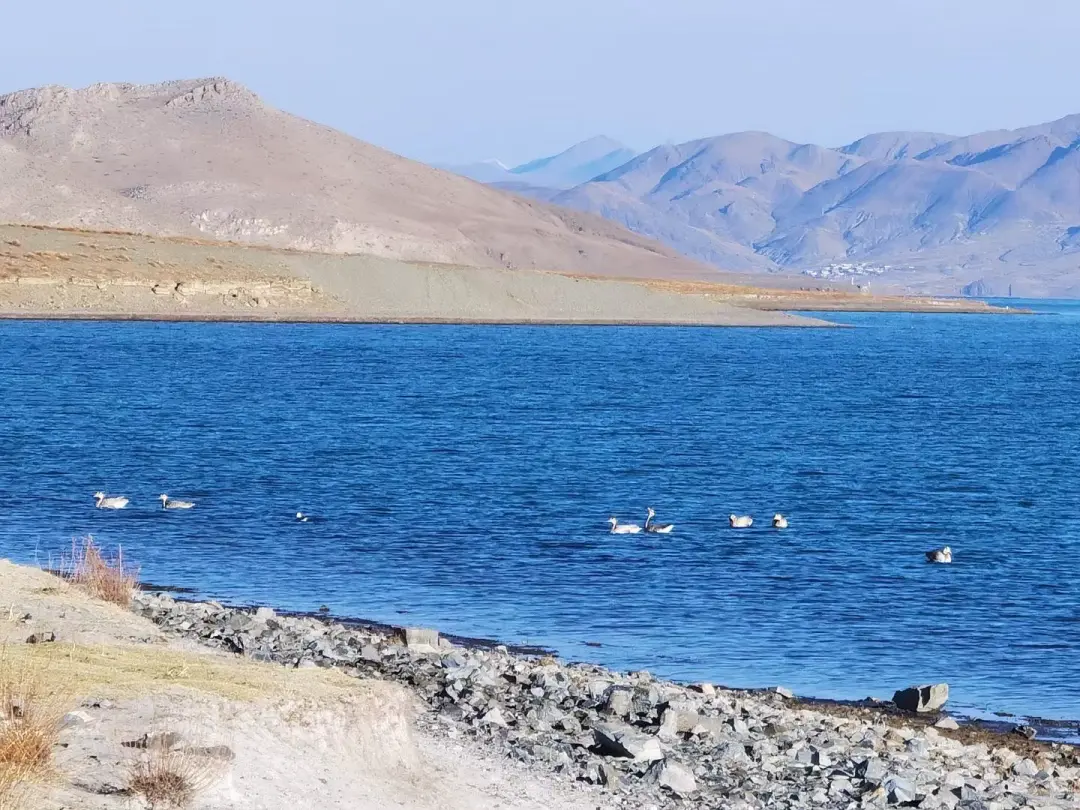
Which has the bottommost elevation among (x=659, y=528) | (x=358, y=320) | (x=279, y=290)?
(x=659, y=528)

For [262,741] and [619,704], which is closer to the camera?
[262,741]

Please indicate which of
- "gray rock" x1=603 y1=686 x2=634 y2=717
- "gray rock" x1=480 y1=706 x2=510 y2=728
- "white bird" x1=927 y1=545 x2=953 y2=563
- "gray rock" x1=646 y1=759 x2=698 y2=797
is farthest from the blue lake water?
"gray rock" x1=646 y1=759 x2=698 y2=797

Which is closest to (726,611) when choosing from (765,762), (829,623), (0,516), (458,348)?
(829,623)

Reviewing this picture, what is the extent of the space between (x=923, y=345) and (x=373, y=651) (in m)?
111

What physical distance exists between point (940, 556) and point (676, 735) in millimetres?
13620

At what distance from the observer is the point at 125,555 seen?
2630 cm

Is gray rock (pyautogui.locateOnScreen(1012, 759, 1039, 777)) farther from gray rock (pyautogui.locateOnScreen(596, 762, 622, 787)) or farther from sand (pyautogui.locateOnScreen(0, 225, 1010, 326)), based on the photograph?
sand (pyautogui.locateOnScreen(0, 225, 1010, 326))

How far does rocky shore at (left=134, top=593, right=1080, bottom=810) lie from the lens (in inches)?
507

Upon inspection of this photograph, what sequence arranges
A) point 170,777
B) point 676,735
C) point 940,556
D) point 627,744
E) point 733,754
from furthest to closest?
1. point 940,556
2. point 676,735
3. point 733,754
4. point 627,744
5. point 170,777

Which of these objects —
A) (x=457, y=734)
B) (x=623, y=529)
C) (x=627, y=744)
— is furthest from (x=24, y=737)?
(x=623, y=529)

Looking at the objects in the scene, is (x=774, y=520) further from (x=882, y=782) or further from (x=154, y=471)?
(x=882, y=782)

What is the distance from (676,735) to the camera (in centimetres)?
1416

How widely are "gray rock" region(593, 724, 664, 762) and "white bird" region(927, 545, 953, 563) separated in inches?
554

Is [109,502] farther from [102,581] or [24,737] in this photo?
[24,737]
